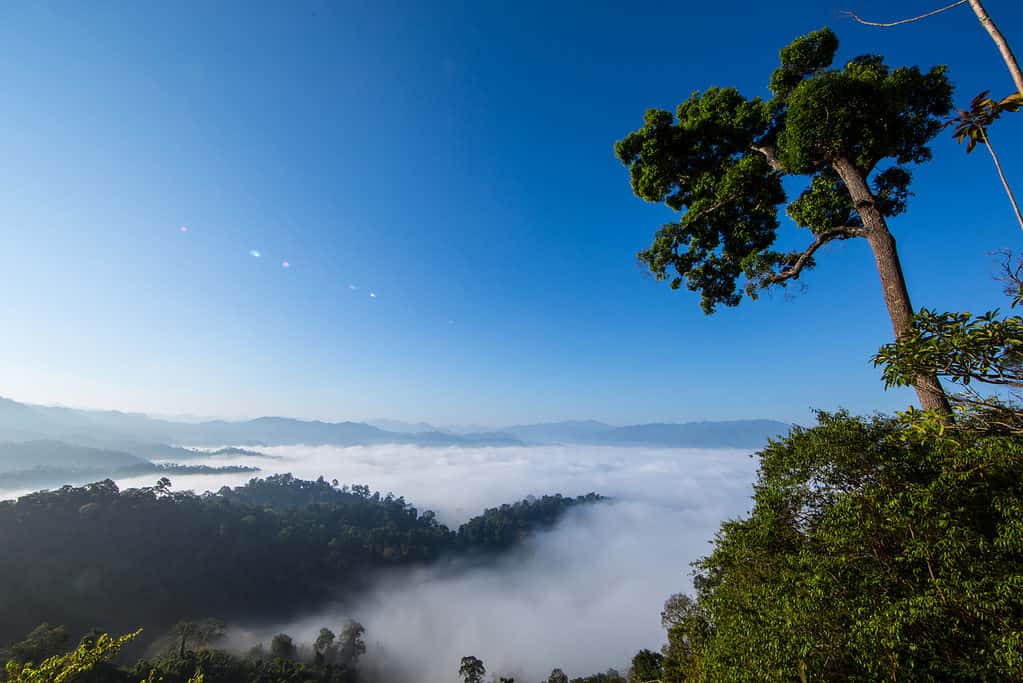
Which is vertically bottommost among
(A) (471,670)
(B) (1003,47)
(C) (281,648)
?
(C) (281,648)

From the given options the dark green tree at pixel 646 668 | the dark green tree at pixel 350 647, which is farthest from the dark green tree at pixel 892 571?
the dark green tree at pixel 350 647

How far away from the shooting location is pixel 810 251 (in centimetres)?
730

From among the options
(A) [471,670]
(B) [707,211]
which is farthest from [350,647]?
(B) [707,211]

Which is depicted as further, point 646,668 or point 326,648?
point 326,648

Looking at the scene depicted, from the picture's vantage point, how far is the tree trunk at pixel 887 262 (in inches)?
214

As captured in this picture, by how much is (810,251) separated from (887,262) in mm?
1237

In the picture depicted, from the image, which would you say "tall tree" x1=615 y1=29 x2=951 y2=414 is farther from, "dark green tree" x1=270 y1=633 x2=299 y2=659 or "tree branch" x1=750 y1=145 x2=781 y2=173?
"dark green tree" x1=270 y1=633 x2=299 y2=659

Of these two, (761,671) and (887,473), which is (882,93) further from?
(761,671)

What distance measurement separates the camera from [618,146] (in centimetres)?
980

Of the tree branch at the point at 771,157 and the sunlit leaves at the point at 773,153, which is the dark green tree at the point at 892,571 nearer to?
the sunlit leaves at the point at 773,153

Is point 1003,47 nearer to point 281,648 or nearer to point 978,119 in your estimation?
point 978,119

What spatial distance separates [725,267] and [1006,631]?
739 centimetres

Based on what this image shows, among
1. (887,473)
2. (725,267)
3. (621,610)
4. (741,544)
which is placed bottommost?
(621,610)

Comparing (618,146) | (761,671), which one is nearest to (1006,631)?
(761,671)
